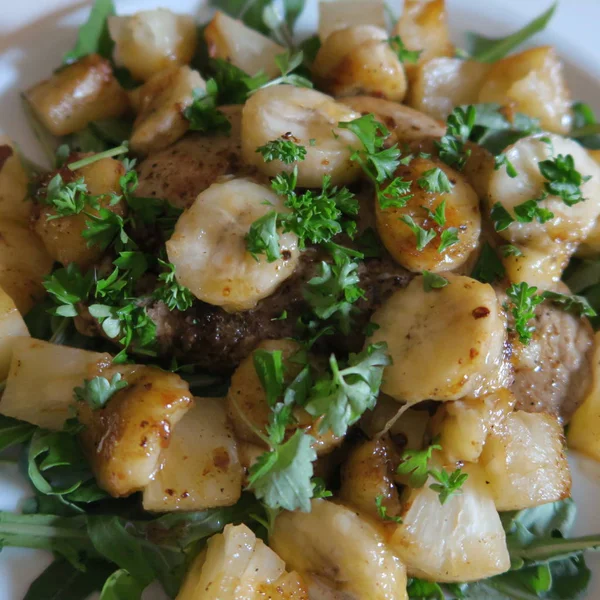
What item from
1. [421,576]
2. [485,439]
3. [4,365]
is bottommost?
[421,576]

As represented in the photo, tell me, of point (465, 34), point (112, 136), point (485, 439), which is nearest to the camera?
point (485, 439)

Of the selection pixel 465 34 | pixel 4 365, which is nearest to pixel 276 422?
pixel 4 365

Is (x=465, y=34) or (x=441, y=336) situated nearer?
(x=441, y=336)

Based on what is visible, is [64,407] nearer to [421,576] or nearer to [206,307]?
[206,307]

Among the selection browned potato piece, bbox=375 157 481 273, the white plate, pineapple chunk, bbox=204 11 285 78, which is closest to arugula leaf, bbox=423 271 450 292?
browned potato piece, bbox=375 157 481 273

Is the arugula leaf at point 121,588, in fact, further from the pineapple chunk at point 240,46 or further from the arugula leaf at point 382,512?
the pineapple chunk at point 240,46

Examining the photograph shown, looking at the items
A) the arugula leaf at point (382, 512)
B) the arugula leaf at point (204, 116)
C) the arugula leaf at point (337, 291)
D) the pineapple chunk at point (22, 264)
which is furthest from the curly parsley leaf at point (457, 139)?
the pineapple chunk at point (22, 264)

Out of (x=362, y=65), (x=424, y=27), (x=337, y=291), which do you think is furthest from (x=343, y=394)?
(x=424, y=27)
